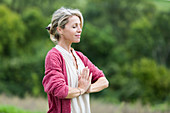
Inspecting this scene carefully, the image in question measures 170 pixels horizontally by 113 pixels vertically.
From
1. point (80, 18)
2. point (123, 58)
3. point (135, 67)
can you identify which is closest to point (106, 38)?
point (123, 58)

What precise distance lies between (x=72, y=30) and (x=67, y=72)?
0.35 metres

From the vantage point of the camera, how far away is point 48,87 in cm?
228

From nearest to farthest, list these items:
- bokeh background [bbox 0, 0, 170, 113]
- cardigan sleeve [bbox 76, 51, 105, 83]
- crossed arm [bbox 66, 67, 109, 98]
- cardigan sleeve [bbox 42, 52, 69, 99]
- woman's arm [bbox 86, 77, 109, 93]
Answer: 1. cardigan sleeve [bbox 42, 52, 69, 99]
2. crossed arm [bbox 66, 67, 109, 98]
3. woman's arm [bbox 86, 77, 109, 93]
4. cardigan sleeve [bbox 76, 51, 105, 83]
5. bokeh background [bbox 0, 0, 170, 113]

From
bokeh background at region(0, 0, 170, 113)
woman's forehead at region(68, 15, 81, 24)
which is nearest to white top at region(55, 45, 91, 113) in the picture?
woman's forehead at region(68, 15, 81, 24)

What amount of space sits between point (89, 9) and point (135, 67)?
9200mm

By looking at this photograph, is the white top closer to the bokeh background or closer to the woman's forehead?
the woman's forehead

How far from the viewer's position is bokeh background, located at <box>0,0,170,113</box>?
18.5m

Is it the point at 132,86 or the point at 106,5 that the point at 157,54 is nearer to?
the point at 132,86

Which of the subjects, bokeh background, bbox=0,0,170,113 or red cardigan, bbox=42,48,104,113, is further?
bokeh background, bbox=0,0,170,113

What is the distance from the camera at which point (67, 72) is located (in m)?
2.45

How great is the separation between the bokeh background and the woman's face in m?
14.5

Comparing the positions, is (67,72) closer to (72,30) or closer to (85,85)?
(85,85)

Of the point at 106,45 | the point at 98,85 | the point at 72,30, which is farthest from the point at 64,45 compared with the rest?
the point at 106,45

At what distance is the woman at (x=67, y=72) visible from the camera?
2.31m
